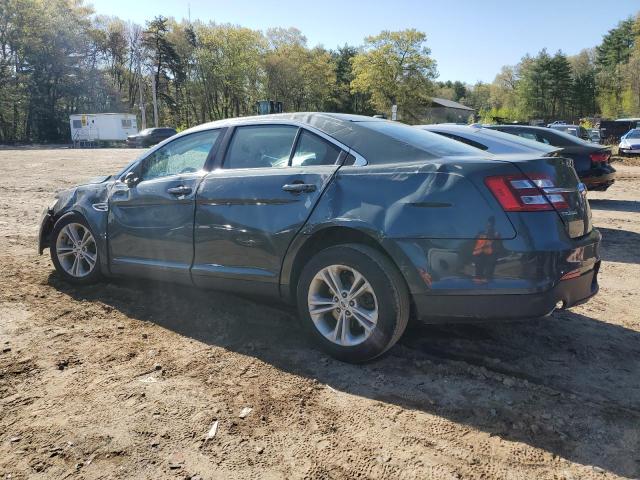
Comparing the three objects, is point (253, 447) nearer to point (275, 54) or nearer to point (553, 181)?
point (553, 181)

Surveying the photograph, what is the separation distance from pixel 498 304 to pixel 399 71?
6905 cm

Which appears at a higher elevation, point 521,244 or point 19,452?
point 521,244

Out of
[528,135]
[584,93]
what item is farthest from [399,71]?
[528,135]

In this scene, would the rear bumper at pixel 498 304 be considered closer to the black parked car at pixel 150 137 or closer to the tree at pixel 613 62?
the black parked car at pixel 150 137

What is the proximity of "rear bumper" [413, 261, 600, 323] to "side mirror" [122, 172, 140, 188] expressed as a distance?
9.21 feet

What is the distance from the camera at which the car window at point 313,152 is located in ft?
11.7

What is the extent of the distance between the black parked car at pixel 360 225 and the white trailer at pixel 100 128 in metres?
49.1

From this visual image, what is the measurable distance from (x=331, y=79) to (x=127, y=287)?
68.7 metres

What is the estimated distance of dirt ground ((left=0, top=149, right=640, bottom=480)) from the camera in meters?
2.43

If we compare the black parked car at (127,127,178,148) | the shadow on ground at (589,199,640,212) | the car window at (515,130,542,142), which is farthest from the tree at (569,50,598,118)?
the car window at (515,130,542,142)

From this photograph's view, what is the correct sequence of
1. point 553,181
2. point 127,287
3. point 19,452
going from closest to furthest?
point 19,452
point 553,181
point 127,287

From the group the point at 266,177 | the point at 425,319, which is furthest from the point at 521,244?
the point at 266,177

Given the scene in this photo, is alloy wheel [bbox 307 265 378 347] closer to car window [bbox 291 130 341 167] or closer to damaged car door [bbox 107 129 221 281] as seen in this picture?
car window [bbox 291 130 341 167]

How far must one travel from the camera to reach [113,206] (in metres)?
4.71
